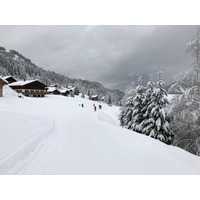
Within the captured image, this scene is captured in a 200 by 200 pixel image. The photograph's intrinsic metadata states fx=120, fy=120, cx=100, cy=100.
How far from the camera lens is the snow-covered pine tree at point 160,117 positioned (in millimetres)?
13195

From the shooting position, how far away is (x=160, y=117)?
13742 millimetres

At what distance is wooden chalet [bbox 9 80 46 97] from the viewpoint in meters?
42.8

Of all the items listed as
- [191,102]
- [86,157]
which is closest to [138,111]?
[191,102]

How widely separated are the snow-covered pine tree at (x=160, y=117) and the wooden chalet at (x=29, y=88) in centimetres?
4309

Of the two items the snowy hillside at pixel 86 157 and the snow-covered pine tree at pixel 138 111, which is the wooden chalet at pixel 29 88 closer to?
the snow-covered pine tree at pixel 138 111

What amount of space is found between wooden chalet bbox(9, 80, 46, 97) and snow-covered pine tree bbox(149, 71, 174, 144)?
43.1 m

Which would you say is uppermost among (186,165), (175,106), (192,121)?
(175,106)

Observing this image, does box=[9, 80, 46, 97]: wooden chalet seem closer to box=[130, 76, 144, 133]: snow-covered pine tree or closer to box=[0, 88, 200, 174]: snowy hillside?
box=[130, 76, 144, 133]: snow-covered pine tree

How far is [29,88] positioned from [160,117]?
44838mm

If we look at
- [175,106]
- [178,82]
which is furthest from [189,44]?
[175,106]

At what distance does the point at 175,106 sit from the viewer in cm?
795

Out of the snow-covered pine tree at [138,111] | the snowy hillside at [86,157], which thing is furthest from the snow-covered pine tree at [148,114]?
the snowy hillside at [86,157]

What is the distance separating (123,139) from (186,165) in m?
3.57
